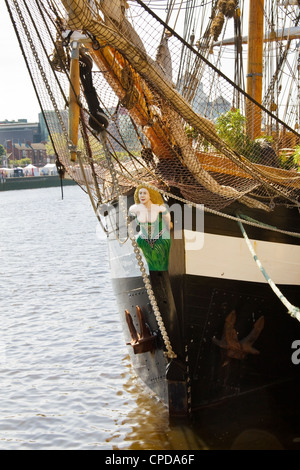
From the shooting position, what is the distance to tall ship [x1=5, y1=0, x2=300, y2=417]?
6.02 m

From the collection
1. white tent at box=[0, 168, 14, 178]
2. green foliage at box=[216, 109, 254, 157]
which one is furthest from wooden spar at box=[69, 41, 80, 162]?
white tent at box=[0, 168, 14, 178]

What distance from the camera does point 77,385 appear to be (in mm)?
8633

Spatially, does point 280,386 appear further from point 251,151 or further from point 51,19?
point 51,19

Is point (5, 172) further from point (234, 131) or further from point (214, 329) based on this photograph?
point (214, 329)

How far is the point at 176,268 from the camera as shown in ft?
21.5

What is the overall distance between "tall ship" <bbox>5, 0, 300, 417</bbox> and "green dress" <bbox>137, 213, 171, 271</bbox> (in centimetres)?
1

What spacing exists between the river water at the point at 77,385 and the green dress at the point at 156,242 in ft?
5.31

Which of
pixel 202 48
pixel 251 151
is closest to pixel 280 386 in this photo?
pixel 251 151

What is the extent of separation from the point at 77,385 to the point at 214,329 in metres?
2.68

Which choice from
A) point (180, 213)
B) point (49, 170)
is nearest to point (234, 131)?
point (180, 213)

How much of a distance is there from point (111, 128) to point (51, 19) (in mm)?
1144

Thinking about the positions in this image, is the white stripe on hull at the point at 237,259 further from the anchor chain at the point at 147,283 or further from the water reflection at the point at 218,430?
the water reflection at the point at 218,430

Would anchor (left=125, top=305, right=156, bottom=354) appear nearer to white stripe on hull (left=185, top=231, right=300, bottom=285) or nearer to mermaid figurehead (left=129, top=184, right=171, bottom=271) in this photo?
mermaid figurehead (left=129, top=184, right=171, bottom=271)

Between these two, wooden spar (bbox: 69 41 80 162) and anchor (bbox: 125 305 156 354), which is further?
anchor (bbox: 125 305 156 354)
